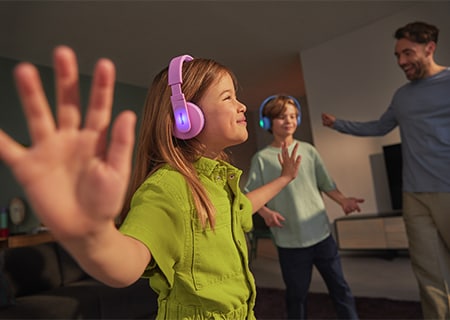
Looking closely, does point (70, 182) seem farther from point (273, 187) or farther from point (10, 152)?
point (273, 187)

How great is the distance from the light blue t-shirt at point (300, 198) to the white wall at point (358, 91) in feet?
8.11

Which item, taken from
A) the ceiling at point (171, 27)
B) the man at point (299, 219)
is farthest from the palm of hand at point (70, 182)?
the ceiling at point (171, 27)

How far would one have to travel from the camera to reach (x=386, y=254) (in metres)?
3.83

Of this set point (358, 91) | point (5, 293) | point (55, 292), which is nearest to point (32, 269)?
point (55, 292)

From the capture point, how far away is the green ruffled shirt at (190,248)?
556 mm

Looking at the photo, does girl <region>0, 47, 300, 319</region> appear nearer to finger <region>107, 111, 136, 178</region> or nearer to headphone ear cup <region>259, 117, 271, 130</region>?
finger <region>107, 111, 136, 178</region>

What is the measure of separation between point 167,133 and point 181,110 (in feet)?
0.20

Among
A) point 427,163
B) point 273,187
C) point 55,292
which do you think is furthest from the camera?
point 55,292

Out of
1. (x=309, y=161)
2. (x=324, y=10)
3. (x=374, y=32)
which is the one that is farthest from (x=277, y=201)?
(x=374, y=32)

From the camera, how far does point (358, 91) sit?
397 centimetres

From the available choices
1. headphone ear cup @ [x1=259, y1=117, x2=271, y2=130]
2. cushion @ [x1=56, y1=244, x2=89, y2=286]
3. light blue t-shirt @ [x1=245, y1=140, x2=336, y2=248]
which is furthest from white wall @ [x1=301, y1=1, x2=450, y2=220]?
cushion @ [x1=56, y1=244, x2=89, y2=286]

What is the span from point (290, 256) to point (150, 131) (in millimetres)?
1089

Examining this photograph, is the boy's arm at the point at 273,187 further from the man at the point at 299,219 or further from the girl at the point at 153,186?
the man at the point at 299,219

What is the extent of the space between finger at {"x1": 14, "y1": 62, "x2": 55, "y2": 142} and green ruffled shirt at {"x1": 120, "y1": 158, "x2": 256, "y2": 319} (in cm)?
22
